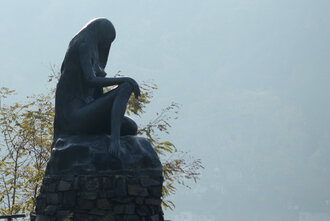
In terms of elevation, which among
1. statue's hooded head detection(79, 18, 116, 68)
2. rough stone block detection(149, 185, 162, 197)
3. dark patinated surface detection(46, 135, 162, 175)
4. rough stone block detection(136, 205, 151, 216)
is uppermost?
statue's hooded head detection(79, 18, 116, 68)

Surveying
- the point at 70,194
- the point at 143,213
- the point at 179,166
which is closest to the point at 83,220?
the point at 70,194

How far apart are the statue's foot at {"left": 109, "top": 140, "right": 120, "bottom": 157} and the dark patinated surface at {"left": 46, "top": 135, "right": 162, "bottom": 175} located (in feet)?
0.12

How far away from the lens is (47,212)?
523 centimetres

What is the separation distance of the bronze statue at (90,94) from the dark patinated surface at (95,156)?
146mm

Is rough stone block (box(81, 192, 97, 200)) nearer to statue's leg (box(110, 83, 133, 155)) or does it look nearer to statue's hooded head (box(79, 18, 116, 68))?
statue's leg (box(110, 83, 133, 155))

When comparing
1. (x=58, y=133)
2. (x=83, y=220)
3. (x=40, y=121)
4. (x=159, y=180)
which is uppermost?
(x=40, y=121)

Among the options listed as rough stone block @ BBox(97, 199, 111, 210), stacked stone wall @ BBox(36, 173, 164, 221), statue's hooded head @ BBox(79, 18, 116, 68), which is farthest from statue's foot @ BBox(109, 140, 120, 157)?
statue's hooded head @ BBox(79, 18, 116, 68)

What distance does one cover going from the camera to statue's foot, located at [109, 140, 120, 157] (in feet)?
17.1

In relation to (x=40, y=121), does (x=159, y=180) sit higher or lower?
lower

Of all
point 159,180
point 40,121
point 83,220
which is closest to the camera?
point 83,220

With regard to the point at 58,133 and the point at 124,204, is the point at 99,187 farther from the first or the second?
the point at 58,133

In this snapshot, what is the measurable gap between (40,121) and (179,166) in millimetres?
3037

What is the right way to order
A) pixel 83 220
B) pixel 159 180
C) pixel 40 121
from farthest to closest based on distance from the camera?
pixel 40 121
pixel 159 180
pixel 83 220

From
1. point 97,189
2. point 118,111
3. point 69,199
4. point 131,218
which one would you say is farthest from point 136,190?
point 118,111
